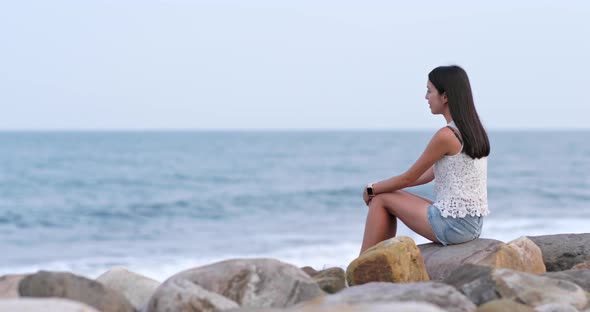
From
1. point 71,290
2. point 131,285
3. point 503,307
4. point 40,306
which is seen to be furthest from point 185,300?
point 503,307

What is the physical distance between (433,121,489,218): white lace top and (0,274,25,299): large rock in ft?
8.51

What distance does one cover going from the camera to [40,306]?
2.85 m

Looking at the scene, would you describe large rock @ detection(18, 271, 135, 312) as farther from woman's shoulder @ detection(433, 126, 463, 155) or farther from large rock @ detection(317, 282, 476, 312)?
woman's shoulder @ detection(433, 126, 463, 155)

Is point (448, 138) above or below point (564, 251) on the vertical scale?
above

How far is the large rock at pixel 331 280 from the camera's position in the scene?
13.2 ft

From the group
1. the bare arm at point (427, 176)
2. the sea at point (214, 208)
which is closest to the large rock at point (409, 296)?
the bare arm at point (427, 176)

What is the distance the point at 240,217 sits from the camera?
58.5 ft

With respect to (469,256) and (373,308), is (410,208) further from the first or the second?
(373,308)

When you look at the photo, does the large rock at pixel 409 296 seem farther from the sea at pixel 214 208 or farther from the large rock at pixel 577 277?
the sea at pixel 214 208

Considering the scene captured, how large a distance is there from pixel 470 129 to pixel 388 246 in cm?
99

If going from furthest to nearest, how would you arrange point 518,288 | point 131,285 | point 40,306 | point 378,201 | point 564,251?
point 564,251
point 378,201
point 131,285
point 518,288
point 40,306

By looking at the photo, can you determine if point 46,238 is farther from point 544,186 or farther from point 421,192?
point 544,186

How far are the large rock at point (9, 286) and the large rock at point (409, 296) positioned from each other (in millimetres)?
1492

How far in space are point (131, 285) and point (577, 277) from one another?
2443 mm
